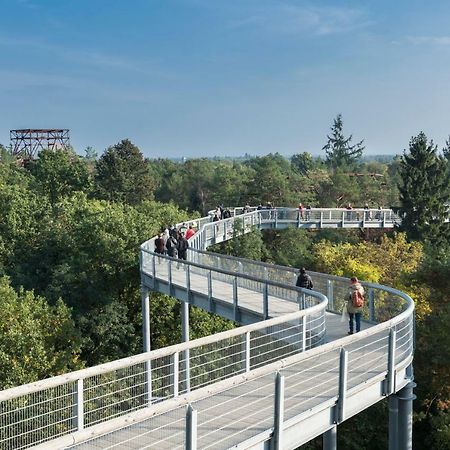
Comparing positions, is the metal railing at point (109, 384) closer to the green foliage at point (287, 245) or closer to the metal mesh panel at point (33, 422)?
the metal mesh panel at point (33, 422)

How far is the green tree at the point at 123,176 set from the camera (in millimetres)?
64838

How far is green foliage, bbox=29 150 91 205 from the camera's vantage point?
59.9 metres

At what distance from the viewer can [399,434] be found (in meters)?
12.0

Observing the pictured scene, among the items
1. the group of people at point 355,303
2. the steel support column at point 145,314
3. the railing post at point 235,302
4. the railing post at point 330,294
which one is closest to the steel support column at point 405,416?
the group of people at point 355,303

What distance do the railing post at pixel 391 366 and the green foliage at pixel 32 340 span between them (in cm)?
1248

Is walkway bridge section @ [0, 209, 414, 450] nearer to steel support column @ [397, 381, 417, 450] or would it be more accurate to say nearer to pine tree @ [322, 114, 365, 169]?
steel support column @ [397, 381, 417, 450]

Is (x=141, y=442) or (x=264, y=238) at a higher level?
(x=141, y=442)

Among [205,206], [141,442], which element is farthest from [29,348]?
[205,206]

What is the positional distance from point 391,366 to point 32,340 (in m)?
13.4

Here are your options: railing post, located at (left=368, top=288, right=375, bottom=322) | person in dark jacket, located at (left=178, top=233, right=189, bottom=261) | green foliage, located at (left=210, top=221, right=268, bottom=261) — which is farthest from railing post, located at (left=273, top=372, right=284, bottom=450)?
green foliage, located at (left=210, top=221, right=268, bottom=261)

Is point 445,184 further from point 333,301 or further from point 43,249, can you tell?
point 333,301

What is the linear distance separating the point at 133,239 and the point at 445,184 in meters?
30.7

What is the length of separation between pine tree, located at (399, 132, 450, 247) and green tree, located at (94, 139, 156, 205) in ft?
94.2

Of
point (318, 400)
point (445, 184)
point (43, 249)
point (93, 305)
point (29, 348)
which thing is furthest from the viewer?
point (445, 184)
